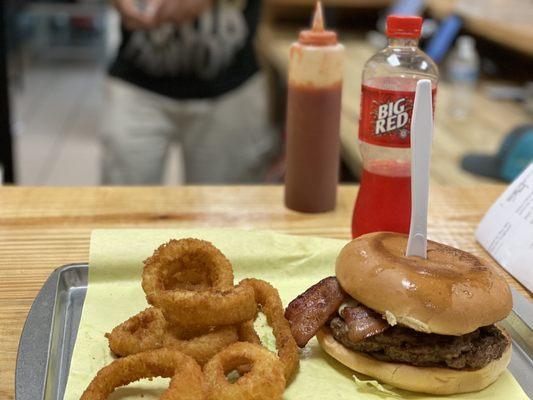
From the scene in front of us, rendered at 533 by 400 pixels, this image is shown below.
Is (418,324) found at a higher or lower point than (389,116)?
lower

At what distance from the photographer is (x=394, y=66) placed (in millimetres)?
1275

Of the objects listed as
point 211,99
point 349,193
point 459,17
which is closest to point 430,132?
point 349,193

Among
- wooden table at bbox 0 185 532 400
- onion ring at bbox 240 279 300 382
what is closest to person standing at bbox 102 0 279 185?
wooden table at bbox 0 185 532 400

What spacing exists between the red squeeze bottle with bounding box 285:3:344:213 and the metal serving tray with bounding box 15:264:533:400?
0.48 meters

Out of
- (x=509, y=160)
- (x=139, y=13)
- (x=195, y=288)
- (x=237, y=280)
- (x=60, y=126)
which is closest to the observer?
(x=195, y=288)

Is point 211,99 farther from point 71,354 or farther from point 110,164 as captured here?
point 71,354

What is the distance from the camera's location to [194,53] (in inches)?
106

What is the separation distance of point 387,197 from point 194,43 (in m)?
1.61

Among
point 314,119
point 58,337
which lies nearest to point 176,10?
point 314,119

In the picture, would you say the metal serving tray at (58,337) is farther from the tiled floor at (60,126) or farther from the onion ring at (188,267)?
the tiled floor at (60,126)

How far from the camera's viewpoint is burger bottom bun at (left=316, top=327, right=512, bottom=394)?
936 millimetres

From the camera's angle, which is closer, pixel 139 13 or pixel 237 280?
pixel 237 280

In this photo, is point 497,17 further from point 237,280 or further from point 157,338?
point 157,338

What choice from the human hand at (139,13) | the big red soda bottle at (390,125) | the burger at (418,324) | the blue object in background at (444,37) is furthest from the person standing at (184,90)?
the burger at (418,324)
